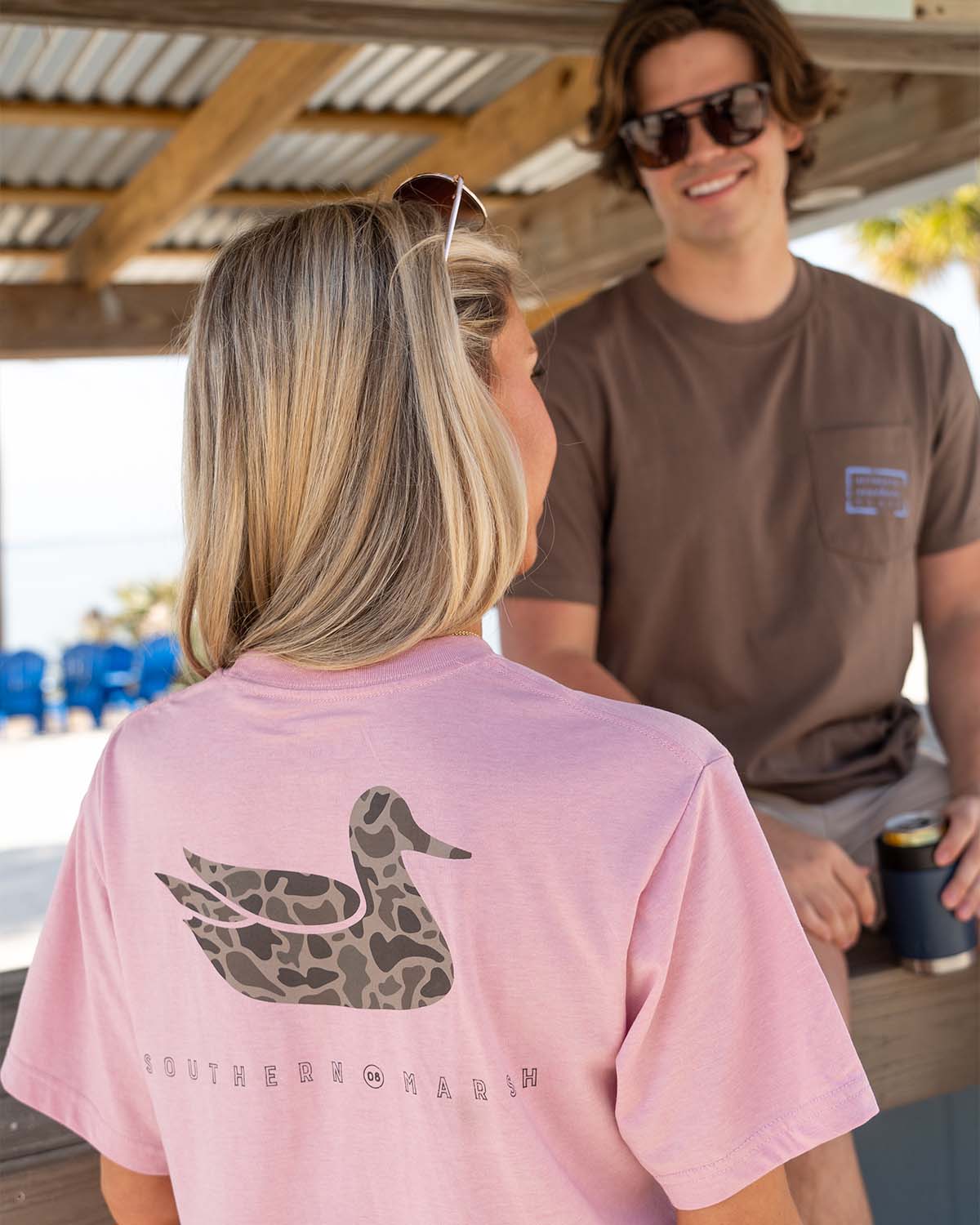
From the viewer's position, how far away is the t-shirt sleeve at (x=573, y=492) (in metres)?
1.97

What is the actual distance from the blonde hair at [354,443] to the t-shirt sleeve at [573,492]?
3.13ft

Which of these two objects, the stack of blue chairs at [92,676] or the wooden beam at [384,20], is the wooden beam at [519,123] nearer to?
the wooden beam at [384,20]

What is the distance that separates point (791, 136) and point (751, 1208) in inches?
74.0

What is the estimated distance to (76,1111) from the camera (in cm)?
117

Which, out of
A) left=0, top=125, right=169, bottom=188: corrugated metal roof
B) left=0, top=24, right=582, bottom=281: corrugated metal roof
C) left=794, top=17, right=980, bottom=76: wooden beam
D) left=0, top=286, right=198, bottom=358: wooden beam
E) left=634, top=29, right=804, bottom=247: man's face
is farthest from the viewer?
left=0, top=286, right=198, bottom=358: wooden beam

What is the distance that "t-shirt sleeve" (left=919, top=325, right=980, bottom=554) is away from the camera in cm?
213

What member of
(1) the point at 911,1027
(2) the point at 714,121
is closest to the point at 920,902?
(1) the point at 911,1027

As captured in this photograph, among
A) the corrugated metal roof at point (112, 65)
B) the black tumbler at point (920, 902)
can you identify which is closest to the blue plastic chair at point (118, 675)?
the corrugated metal roof at point (112, 65)

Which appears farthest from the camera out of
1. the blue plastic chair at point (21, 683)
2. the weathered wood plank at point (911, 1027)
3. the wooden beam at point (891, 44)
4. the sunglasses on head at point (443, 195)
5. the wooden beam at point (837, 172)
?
the blue plastic chair at point (21, 683)

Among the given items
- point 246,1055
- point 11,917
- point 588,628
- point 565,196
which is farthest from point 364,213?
point 565,196

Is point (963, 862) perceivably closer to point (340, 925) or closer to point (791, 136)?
point (340, 925)

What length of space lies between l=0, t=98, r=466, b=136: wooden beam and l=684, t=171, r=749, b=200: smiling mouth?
277 centimetres

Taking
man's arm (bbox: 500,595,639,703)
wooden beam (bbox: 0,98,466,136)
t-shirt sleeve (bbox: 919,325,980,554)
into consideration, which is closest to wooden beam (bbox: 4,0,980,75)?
t-shirt sleeve (bbox: 919,325,980,554)

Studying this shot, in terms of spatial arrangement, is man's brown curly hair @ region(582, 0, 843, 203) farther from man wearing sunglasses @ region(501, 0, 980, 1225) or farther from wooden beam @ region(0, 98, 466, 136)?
wooden beam @ region(0, 98, 466, 136)
